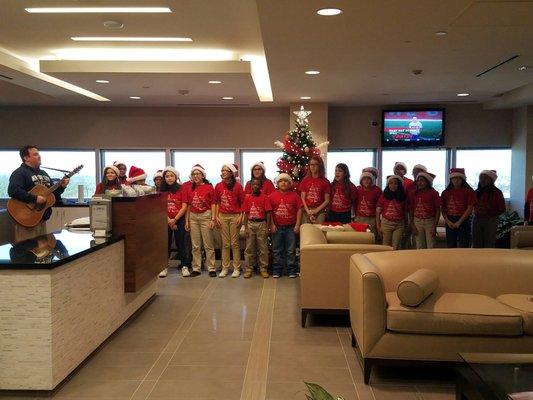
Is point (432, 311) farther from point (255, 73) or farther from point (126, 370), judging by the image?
point (255, 73)

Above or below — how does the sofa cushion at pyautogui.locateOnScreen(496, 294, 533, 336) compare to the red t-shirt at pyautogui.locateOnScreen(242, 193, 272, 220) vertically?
below

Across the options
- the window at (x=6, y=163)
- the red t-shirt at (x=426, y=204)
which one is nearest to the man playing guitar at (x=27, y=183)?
the red t-shirt at (x=426, y=204)

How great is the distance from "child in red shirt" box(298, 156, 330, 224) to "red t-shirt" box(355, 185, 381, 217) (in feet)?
1.77

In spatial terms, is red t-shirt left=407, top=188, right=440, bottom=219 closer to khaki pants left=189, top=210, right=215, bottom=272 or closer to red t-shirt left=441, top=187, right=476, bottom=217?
red t-shirt left=441, top=187, right=476, bottom=217

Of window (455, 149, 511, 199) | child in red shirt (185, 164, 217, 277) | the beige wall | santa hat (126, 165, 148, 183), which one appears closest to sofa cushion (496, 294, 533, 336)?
child in red shirt (185, 164, 217, 277)

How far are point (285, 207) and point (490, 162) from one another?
20.5 ft

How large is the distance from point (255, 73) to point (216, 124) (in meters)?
3.05

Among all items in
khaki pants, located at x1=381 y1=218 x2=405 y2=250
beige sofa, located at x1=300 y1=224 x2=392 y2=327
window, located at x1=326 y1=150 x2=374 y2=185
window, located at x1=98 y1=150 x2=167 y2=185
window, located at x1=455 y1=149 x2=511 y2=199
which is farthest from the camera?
window, located at x1=98 y1=150 x2=167 y2=185

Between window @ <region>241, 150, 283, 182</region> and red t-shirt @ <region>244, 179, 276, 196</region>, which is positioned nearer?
red t-shirt @ <region>244, 179, 276, 196</region>

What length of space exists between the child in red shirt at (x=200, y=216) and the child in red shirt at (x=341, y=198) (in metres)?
1.76

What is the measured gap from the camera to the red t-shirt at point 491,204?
6902 millimetres

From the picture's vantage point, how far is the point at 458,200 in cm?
671

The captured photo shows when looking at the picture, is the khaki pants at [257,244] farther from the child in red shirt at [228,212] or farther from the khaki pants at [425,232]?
the khaki pants at [425,232]

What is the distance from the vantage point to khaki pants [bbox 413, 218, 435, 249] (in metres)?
6.60
